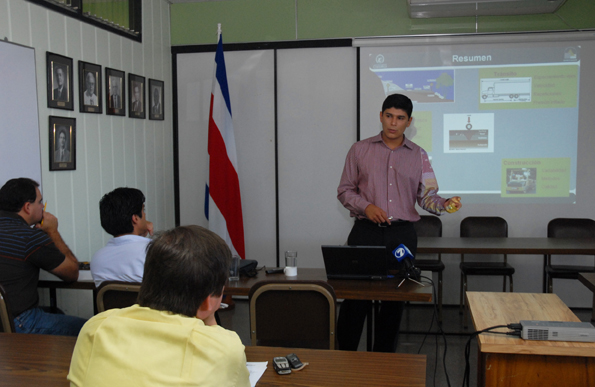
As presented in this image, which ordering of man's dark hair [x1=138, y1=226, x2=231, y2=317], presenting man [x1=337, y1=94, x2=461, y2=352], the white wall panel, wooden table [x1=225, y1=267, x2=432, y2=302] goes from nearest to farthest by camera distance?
man's dark hair [x1=138, y1=226, x2=231, y2=317]
wooden table [x1=225, y1=267, x2=432, y2=302]
presenting man [x1=337, y1=94, x2=461, y2=352]
the white wall panel

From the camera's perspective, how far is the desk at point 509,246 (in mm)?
3746

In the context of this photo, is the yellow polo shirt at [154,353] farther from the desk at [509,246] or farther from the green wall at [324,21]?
the green wall at [324,21]

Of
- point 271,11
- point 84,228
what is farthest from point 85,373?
point 271,11

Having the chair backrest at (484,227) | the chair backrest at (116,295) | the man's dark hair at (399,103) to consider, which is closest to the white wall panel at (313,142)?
A: the chair backrest at (484,227)

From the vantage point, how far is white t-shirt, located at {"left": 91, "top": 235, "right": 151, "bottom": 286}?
2.35 m

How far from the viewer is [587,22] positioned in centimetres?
464

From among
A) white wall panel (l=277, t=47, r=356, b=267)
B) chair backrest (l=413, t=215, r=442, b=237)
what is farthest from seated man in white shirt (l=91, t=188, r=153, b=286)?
chair backrest (l=413, t=215, r=442, b=237)

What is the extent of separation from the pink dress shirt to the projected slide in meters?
1.69

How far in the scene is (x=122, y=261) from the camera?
236 centimetres

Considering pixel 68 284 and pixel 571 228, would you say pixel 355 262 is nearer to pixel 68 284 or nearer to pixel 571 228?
pixel 68 284

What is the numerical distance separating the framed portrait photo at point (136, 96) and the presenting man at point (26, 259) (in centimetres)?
183

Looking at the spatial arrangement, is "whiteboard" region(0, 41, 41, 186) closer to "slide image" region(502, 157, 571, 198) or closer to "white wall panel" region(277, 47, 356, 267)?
"white wall panel" region(277, 47, 356, 267)

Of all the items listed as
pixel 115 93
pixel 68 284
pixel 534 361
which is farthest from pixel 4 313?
pixel 115 93

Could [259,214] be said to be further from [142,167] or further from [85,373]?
[85,373]
